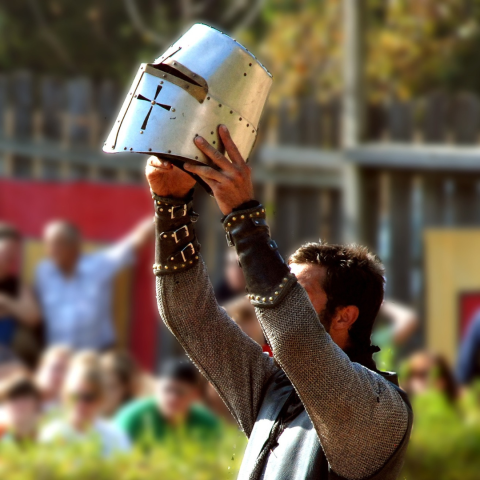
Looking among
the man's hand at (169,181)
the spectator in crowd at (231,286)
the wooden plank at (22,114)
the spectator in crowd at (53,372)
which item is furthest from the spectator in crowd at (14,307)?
the man's hand at (169,181)

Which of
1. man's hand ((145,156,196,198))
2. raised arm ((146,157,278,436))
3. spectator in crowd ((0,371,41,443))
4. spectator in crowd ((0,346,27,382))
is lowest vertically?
spectator in crowd ((0,371,41,443))

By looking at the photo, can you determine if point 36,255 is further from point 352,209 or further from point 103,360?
point 352,209

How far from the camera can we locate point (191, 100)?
2225 millimetres

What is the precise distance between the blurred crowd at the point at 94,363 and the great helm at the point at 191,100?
2375 mm

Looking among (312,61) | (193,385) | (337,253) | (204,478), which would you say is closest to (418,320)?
(193,385)

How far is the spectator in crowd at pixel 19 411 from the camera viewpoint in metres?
4.82

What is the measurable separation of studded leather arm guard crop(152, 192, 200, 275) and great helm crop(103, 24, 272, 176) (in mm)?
157

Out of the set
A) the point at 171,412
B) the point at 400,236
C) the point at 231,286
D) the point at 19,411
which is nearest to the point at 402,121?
the point at 400,236

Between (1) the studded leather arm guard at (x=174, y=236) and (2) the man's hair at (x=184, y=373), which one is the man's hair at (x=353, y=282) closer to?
(1) the studded leather arm guard at (x=174, y=236)

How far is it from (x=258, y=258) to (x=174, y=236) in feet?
1.14

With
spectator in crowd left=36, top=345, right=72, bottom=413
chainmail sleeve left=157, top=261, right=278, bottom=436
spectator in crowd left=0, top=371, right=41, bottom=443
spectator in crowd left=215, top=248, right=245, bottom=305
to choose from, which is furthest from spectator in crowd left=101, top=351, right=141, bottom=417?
chainmail sleeve left=157, top=261, right=278, bottom=436

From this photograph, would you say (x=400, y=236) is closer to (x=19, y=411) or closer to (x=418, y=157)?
(x=418, y=157)

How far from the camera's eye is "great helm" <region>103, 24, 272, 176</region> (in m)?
2.19

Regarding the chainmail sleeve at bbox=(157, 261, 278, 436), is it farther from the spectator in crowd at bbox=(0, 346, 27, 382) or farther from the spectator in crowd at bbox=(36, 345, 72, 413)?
the spectator in crowd at bbox=(0, 346, 27, 382)
